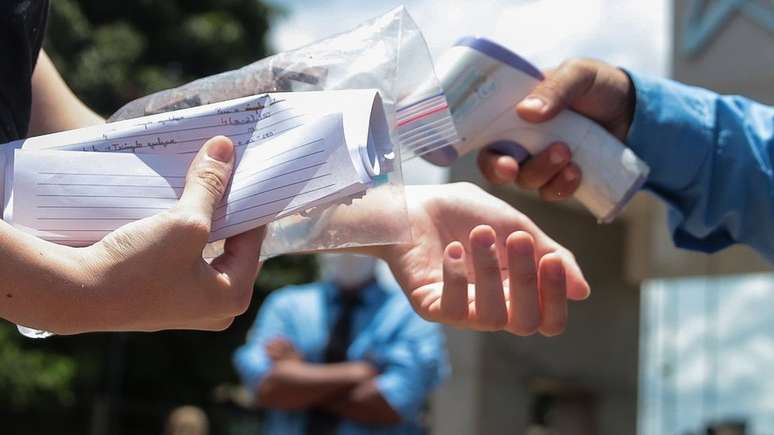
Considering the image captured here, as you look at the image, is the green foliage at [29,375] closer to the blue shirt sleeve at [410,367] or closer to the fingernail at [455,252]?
the blue shirt sleeve at [410,367]

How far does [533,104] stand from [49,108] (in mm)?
709

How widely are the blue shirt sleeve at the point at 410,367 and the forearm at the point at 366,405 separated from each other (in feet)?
0.06

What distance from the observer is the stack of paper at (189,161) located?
115 centimetres

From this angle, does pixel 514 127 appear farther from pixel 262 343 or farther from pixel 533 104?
pixel 262 343

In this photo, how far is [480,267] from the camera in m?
1.25

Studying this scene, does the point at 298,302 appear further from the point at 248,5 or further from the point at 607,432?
the point at 248,5

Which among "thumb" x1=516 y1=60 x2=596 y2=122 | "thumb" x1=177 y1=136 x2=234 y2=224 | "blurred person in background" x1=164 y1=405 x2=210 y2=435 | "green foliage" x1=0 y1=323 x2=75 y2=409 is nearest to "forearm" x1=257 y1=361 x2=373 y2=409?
"thumb" x1=516 y1=60 x2=596 y2=122

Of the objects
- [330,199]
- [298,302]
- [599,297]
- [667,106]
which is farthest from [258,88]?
[599,297]

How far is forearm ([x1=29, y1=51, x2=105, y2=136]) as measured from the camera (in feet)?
5.03

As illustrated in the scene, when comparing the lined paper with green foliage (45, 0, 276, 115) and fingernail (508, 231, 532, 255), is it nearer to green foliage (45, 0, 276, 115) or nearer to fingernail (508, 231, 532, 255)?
fingernail (508, 231, 532, 255)

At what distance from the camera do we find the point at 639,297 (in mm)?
6586

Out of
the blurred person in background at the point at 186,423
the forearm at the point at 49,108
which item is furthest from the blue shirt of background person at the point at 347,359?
the blurred person in background at the point at 186,423

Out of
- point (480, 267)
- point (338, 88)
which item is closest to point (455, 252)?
point (480, 267)

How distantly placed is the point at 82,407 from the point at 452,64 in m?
11.6
